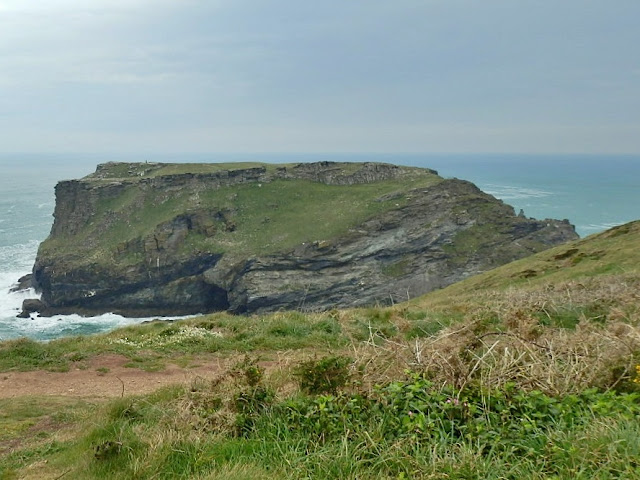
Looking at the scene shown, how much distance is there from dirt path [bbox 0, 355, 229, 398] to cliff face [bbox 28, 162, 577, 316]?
185 feet

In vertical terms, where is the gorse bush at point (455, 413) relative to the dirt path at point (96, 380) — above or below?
above

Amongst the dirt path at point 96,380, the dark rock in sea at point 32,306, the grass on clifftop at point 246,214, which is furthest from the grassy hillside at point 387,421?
the dark rock in sea at point 32,306

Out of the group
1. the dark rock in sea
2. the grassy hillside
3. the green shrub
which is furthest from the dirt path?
the dark rock in sea

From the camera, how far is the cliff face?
7212 centimetres

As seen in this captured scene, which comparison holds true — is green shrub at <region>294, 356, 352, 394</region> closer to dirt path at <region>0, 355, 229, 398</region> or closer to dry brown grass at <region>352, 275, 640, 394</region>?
dry brown grass at <region>352, 275, 640, 394</region>

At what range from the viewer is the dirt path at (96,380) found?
10914 millimetres

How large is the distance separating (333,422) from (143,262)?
8113 centimetres

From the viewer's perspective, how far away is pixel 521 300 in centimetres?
1338

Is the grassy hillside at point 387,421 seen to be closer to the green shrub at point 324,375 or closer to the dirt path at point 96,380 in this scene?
the green shrub at point 324,375

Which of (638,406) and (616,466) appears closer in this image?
(616,466)

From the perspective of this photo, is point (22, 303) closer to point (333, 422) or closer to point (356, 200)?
point (356, 200)

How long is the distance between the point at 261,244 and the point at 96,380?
6673 centimetres

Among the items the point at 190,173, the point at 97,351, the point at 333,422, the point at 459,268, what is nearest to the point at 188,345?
the point at 97,351

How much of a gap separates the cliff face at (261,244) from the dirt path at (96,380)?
185 feet
